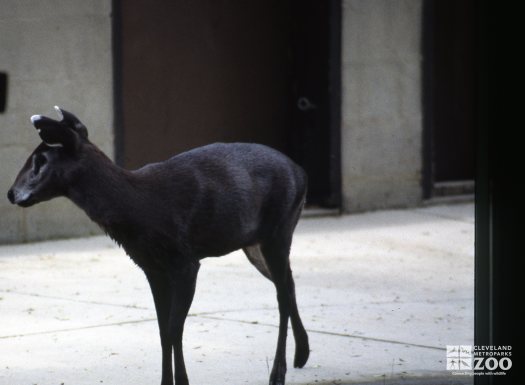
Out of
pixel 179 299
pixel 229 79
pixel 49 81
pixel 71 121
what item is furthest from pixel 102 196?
pixel 229 79

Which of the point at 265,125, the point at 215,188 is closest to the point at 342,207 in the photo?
the point at 265,125

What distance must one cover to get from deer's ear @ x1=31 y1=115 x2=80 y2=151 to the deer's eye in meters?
0.07

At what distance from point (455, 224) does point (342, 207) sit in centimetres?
114

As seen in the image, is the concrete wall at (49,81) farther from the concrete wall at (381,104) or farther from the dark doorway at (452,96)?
the dark doorway at (452,96)

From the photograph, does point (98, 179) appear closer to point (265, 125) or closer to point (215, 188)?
point (215, 188)

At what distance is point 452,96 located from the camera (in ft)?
45.1

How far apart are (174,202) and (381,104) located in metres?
7.35

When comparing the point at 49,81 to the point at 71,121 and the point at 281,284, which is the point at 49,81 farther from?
the point at 71,121

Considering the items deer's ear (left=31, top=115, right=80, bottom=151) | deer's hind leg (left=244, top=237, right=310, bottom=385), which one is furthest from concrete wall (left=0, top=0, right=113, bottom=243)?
deer's ear (left=31, top=115, right=80, bottom=151)

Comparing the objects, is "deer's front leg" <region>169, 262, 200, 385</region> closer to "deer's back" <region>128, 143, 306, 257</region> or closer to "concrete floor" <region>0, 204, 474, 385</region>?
"deer's back" <region>128, 143, 306, 257</region>

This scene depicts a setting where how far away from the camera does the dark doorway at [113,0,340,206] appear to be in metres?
11.7

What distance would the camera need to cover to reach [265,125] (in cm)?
1280

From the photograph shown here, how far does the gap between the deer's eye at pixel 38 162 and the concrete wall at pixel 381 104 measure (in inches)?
286

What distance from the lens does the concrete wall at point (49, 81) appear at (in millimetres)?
10766
